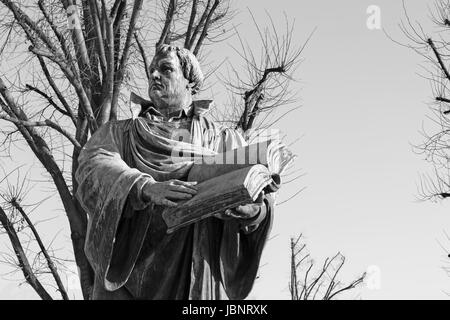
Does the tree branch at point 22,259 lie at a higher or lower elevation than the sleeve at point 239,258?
higher

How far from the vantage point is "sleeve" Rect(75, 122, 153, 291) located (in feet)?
14.6

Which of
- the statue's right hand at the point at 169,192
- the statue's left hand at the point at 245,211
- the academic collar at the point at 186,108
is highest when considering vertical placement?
the academic collar at the point at 186,108

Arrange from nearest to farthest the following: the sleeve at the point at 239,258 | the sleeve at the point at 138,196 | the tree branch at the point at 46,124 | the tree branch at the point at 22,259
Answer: the sleeve at the point at 138,196, the sleeve at the point at 239,258, the tree branch at the point at 46,124, the tree branch at the point at 22,259

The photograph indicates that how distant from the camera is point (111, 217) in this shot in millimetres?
4484

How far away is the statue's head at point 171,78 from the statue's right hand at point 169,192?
591mm

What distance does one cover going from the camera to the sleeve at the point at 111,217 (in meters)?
4.46

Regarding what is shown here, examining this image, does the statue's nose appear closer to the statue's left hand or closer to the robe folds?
→ the robe folds

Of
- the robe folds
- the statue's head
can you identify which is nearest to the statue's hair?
Answer: the statue's head

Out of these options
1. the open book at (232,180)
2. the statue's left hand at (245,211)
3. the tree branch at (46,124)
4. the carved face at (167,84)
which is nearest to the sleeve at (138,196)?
the open book at (232,180)

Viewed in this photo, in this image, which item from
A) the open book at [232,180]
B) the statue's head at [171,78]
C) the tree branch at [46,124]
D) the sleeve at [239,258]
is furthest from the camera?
the tree branch at [46,124]

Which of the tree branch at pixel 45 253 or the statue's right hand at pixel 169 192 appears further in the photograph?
the tree branch at pixel 45 253

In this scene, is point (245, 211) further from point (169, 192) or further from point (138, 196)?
point (138, 196)

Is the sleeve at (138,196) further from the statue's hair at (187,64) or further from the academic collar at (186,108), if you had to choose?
the statue's hair at (187,64)

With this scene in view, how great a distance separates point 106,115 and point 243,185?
5499 mm
